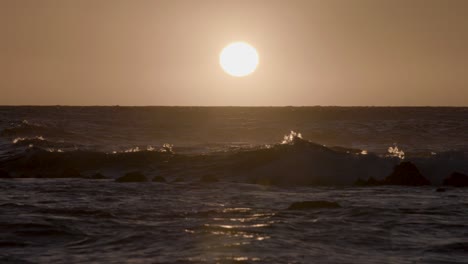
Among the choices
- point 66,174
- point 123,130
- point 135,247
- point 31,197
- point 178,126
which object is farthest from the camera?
point 178,126

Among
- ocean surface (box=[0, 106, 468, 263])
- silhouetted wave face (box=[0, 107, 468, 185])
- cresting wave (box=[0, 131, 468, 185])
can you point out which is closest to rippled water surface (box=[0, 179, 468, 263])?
ocean surface (box=[0, 106, 468, 263])

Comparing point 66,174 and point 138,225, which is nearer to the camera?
point 138,225

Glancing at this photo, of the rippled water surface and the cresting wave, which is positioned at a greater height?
the cresting wave

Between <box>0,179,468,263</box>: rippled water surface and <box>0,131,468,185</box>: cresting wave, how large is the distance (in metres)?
7.00

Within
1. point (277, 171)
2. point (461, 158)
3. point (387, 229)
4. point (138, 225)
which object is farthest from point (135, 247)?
point (461, 158)

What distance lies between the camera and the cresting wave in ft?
101

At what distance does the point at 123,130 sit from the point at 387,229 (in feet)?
144

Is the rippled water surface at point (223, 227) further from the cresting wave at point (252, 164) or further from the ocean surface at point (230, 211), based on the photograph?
the cresting wave at point (252, 164)

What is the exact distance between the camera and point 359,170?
3184 cm

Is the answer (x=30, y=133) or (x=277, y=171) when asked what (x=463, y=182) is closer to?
(x=277, y=171)

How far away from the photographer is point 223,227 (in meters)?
16.5

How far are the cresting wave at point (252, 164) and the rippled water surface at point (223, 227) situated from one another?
700 centimetres

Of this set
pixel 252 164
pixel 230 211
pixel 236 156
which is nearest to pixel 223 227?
pixel 230 211

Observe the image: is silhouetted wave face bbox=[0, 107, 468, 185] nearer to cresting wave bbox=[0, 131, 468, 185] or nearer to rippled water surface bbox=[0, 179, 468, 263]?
cresting wave bbox=[0, 131, 468, 185]
